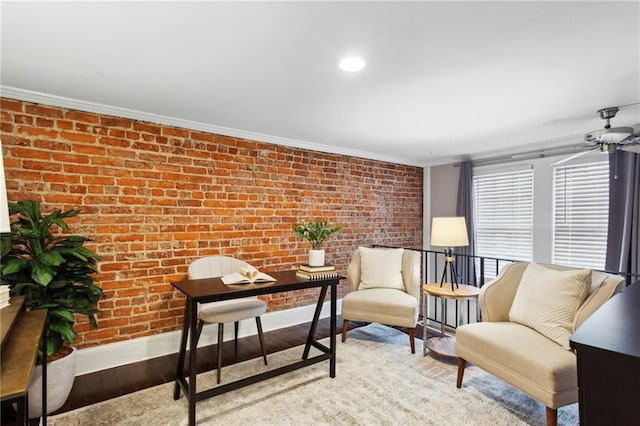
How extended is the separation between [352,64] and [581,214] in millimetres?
3431

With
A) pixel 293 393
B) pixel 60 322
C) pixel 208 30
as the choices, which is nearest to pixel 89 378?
pixel 60 322

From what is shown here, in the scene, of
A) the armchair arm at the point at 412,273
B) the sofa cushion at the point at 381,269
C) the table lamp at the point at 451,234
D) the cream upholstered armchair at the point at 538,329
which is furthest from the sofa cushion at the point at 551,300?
the sofa cushion at the point at 381,269

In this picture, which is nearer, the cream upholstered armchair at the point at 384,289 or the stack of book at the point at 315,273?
the stack of book at the point at 315,273

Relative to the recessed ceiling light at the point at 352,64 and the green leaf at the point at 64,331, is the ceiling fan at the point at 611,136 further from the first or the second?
the green leaf at the point at 64,331

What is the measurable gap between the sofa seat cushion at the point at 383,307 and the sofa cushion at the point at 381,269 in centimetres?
17

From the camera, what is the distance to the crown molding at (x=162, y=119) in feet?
7.69

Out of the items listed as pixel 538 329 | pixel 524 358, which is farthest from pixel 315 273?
pixel 538 329

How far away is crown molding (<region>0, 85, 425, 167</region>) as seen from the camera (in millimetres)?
2344

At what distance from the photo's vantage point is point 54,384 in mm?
1964

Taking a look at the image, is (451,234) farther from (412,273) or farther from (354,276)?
(354,276)

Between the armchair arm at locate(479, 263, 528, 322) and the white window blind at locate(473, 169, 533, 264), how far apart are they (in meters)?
1.95

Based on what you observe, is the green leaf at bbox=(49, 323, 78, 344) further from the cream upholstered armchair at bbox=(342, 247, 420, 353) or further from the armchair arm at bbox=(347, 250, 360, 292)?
the armchair arm at bbox=(347, 250, 360, 292)

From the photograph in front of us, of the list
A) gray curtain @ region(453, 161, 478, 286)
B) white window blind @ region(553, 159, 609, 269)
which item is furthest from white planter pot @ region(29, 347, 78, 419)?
white window blind @ region(553, 159, 609, 269)

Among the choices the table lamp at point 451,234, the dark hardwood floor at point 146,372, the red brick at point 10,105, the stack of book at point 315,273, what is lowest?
the dark hardwood floor at point 146,372
